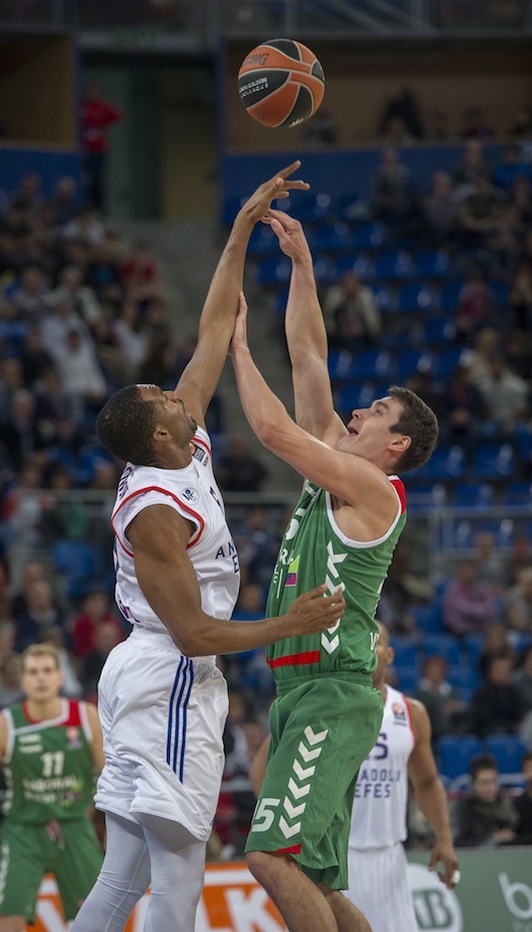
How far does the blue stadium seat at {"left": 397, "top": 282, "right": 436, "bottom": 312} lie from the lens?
18.2 m

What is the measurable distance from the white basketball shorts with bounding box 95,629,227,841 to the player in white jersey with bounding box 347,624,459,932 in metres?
1.76

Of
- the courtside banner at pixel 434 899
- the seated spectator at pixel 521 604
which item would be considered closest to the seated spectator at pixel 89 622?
the seated spectator at pixel 521 604

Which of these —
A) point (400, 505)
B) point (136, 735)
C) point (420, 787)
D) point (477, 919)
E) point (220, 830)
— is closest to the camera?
point (136, 735)

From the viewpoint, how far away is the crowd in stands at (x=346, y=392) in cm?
1227

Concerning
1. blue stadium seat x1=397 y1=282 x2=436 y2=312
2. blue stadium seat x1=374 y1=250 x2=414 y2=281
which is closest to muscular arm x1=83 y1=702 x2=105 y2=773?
blue stadium seat x1=397 y1=282 x2=436 y2=312

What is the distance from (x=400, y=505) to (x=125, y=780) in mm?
1437

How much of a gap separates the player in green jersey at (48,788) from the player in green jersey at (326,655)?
309cm

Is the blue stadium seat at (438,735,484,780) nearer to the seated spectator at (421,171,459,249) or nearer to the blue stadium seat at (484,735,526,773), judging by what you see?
the blue stadium seat at (484,735,526,773)

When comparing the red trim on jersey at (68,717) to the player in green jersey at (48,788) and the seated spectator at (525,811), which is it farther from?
the seated spectator at (525,811)

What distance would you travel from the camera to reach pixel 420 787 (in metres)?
7.29

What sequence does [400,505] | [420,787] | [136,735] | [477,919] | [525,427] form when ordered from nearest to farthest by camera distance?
[136,735] → [400,505] → [420,787] → [477,919] → [525,427]

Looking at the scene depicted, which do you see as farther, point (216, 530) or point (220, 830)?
point (220, 830)

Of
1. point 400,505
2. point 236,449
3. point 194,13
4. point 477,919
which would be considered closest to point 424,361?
point 236,449

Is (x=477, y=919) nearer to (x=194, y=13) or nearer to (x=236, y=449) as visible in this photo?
(x=236, y=449)
